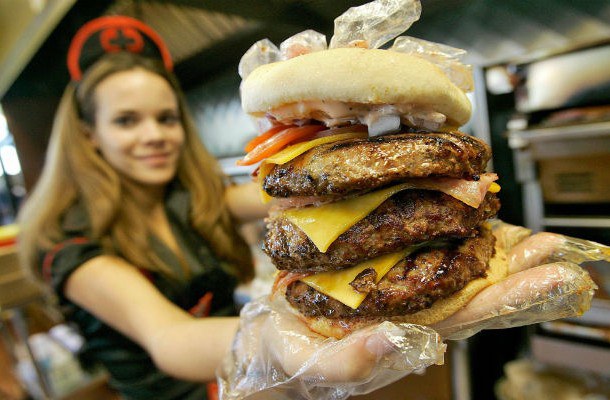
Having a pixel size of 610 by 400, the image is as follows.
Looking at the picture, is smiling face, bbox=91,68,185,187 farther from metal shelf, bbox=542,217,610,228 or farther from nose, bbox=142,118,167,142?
metal shelf, bbox=542,217,610,228

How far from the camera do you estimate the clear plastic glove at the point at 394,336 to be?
2.29 ft

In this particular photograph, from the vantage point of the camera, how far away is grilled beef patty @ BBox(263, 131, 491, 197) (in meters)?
0.76

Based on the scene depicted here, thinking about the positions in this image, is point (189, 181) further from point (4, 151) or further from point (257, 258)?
point (4, 151)

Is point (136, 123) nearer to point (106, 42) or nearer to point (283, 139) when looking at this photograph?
point (106, 42)

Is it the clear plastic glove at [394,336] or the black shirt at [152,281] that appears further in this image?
the black shirt at [152,281]

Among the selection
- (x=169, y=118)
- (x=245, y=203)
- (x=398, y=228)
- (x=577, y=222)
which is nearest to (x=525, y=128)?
(x=577, y=222)

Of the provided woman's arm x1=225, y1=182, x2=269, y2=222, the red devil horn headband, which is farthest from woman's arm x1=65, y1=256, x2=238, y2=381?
the red devil horn headband

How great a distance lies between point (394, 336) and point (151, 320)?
103 cm

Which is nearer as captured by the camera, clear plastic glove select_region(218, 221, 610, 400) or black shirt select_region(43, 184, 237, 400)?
clear plastic glove select_region(218, 221, 610, 400)

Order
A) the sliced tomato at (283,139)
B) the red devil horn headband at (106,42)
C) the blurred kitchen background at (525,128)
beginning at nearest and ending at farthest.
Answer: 1. the sliced tomato at (283,139)
2. the red devil horn headband at (106,42)
3. the blurred kitchen background at (525,128)

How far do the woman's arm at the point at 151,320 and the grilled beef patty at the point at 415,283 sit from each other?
467 mm

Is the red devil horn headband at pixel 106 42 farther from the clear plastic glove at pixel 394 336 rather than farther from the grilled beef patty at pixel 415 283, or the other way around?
the grilled beef patty at pixel 415 283

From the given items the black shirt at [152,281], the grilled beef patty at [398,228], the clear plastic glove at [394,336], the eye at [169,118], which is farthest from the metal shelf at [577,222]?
the eye at [169,118]

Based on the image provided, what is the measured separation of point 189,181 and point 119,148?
1.56 feet
